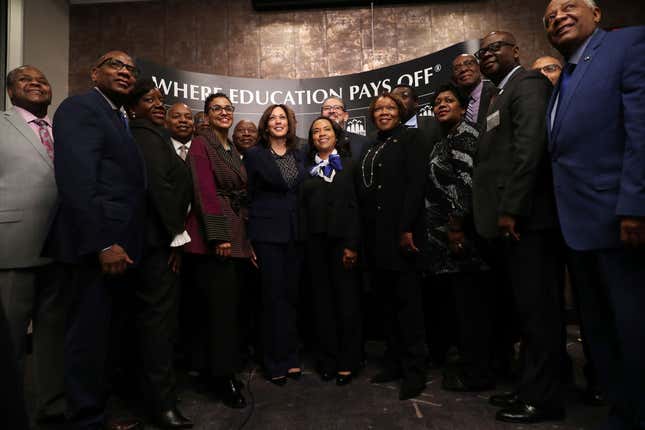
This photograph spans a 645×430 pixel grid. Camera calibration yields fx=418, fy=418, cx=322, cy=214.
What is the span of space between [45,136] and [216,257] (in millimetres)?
1041

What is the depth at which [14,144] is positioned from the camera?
1926 mm

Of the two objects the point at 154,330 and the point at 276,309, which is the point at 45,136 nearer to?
the point at 154,330

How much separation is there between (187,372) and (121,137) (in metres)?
1.56

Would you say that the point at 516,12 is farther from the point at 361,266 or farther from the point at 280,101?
the point at 361,266

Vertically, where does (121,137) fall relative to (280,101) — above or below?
below

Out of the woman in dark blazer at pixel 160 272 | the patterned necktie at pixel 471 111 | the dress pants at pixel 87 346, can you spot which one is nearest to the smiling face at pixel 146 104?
the woman in dark blazer at pixel 160 272

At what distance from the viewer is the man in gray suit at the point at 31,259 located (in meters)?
1.86

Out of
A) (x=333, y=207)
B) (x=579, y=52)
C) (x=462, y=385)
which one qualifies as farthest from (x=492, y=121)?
Result: (x=462, y=385)

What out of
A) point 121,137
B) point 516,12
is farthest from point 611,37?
point 516,12

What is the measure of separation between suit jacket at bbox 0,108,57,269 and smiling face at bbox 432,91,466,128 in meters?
2.00

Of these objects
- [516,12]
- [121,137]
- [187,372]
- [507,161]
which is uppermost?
[516,12]

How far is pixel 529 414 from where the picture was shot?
171 centimetres

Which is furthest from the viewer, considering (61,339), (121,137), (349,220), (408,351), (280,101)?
(280,101)

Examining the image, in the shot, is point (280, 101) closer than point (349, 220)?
No
